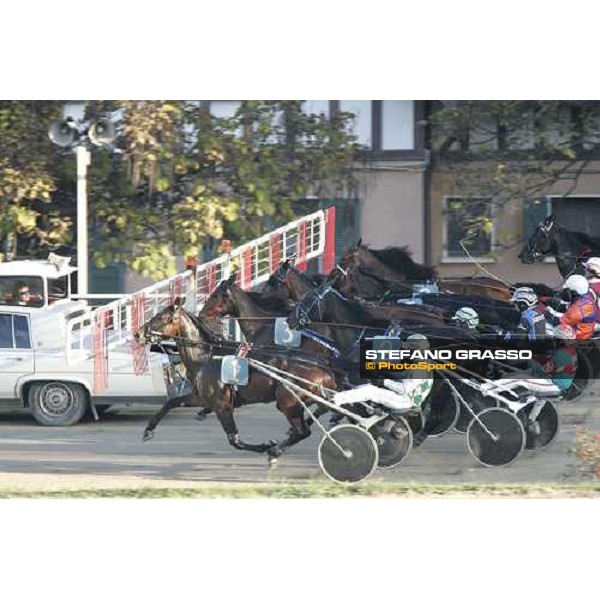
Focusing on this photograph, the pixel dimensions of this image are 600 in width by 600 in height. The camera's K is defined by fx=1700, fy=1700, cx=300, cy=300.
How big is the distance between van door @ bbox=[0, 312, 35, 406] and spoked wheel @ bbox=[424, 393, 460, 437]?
321 centimetres

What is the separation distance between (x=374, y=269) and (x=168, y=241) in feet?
5.22

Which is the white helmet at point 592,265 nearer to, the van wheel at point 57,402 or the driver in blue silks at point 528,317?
the driver in blue silks at point 528,317

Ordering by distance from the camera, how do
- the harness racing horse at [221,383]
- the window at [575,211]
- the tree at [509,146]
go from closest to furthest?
1. the tree at [509,146]
2. the window at [575,211]
3. the harness racing horse at [221,383]

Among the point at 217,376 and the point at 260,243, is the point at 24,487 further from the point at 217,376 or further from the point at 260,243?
the point at 260,243

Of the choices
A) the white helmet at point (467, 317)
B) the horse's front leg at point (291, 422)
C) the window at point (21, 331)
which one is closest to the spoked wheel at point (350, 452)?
the horse's front leg at point (291, 422)

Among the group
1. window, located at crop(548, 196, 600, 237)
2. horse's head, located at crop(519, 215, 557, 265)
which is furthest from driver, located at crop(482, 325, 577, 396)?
window, located at crop(548, 196, 600, 237)

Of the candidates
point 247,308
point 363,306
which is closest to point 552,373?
point 363,306

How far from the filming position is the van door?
43.4 feet

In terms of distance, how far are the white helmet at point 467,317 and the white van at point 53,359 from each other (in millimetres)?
2208

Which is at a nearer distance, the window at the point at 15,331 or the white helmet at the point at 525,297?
the white helmet at the point at 525,297

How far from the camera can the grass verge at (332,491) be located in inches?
504

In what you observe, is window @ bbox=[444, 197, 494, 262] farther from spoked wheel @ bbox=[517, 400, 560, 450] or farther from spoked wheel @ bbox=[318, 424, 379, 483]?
spoked wheel @ bbox=[318, 424, 379, 483]
